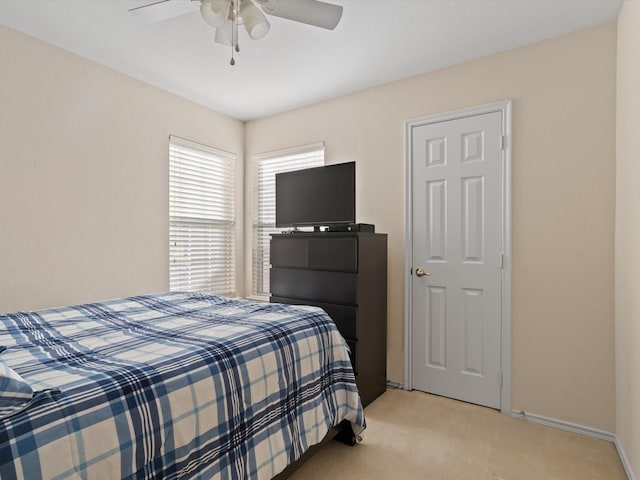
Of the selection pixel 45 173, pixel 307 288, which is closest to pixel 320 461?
pixel 307 288

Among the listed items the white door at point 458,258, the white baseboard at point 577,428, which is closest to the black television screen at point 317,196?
the white door at point 458,258

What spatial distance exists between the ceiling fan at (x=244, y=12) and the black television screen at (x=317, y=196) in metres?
1.12

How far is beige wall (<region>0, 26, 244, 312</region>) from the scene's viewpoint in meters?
2.37

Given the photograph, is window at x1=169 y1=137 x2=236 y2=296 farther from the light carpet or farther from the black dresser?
the light carpet

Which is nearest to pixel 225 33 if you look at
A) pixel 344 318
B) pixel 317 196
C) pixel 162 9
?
pixel 162 9

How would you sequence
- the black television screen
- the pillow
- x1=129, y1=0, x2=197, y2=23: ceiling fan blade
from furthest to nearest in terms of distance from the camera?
the black television screen < x1=129, y1=0, x2=197, y2=23: ceiling fan blade < the pillow

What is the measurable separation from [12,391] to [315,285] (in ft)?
6.82

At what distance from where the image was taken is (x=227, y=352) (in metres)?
1.39

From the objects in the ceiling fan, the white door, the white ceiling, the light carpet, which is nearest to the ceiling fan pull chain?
the ceiling fan

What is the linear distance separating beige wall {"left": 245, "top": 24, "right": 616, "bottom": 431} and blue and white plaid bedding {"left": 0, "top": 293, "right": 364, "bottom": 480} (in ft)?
4.56

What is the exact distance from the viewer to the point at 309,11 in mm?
1791

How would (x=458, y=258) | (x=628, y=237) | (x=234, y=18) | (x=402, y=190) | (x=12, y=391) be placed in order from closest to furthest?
(x=12, y=391) < (x=234, y=18) < (x=628, y=237) < (x=458, y=258) < (x=402, y=190)

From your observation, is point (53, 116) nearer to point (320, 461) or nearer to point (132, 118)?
point (132, 118)

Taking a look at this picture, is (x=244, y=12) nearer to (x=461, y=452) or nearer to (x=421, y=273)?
(x=421, y=273)
